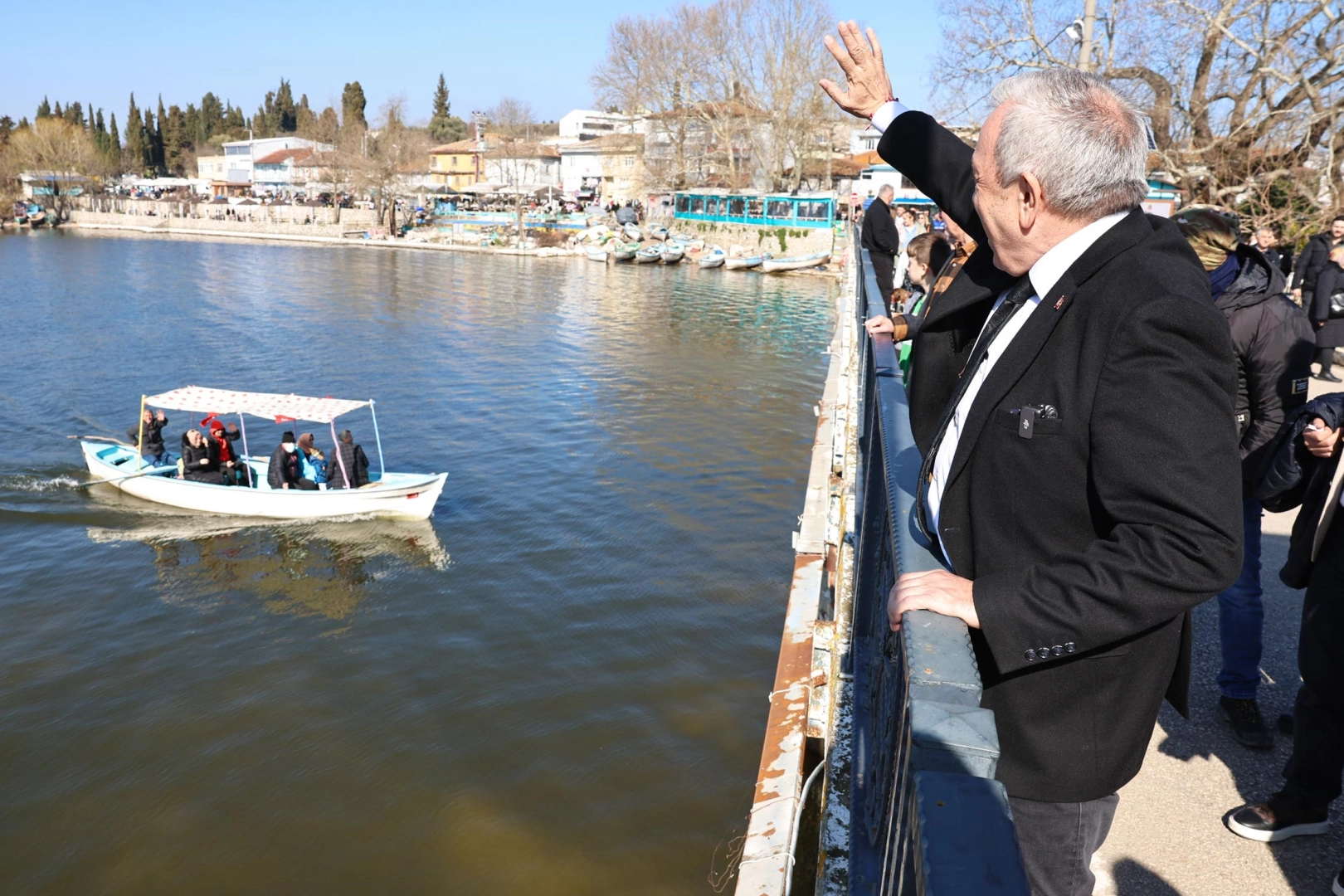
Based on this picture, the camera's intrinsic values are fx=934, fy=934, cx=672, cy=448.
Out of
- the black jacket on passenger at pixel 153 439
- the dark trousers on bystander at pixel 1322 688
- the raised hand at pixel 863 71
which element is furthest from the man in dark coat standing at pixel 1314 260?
the black jacket on passenger at pixel 153 439

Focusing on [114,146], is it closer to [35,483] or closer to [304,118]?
[304,118]

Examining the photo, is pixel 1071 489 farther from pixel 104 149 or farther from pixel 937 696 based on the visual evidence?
pixel 104 149

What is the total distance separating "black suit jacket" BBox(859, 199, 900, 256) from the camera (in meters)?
8.68

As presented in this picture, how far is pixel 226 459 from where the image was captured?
16797 mm

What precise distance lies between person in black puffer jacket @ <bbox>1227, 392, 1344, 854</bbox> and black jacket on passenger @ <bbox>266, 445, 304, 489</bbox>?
14.9 meters

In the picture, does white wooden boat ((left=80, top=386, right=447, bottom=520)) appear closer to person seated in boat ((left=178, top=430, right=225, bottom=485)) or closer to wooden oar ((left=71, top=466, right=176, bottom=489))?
wooden oar ((left=71, top=466, right=176, bottom=489))

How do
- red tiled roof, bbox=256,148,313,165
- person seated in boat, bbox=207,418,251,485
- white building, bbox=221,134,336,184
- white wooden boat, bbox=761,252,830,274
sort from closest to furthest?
person seated in boat, bbox=207,418,251,485, white wooden boat, bbox=761,252,830,274, red tiled roof, bbox=256,148,313,165, white building, bbox=221,134,336,184

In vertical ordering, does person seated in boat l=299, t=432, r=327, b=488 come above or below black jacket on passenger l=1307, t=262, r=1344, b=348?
below

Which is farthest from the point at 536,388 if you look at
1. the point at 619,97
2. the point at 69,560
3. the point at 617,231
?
the point at 619,97

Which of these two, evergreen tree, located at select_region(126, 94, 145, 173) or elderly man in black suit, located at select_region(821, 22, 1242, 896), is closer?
elderly man in black suit, located at select_region(821, 22, 1242, 896)

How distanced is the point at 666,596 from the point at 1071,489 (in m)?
12.2

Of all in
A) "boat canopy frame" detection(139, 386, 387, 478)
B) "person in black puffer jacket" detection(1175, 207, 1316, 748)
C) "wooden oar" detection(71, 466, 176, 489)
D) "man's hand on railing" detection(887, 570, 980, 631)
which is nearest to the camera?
"man's hand on railing" detection(887, 570, 980, 631)

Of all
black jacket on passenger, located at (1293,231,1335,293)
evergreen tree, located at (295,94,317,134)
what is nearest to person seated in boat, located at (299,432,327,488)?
black jacket on passenger, located at (1293,231,1335,293)

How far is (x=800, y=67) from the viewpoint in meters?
64.4
